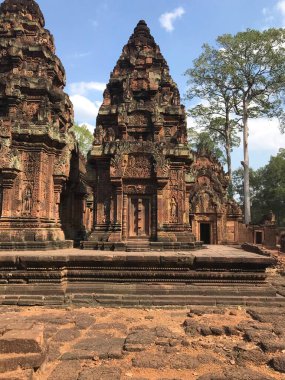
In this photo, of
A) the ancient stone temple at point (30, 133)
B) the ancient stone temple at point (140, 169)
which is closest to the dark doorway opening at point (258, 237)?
the ancient stone temple at point (140, 169)

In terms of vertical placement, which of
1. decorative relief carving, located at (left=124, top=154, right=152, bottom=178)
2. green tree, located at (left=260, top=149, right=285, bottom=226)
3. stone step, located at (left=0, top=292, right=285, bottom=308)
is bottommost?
stone step, located at (left=0, top=292, right=285, bottom=308)

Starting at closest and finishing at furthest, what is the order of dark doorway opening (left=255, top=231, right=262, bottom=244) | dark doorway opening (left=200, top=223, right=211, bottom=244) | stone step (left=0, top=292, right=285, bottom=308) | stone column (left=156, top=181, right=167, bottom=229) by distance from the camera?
stone step (left=0, top=292, right=285, bottom=308) → stone column (left=156, top=181, right=167, bottom=229) → dark doorway opening (left=200, top=223, right=211, bottom=244) → dark doorway opening (left=255, top=231, right=262, bottom=244)

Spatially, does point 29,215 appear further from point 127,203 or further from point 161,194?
point 161,194

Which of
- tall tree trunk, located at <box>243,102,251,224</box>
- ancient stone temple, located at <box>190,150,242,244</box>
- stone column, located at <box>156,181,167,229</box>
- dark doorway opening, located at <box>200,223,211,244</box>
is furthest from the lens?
tall tree trunk, located at <box>243,102,251,224</box>

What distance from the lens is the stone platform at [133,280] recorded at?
262 inches

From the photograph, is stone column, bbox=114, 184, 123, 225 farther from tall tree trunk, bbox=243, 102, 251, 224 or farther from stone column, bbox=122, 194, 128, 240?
tall tree trunk, bbox=243, 102, 251, 224

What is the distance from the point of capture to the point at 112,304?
21.6 ft

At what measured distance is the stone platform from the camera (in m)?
6.66

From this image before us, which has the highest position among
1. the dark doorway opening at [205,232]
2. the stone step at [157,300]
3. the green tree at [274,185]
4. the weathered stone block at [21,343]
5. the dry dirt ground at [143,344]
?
the green tree at [274,185]

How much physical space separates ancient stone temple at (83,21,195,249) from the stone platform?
2.72 meters

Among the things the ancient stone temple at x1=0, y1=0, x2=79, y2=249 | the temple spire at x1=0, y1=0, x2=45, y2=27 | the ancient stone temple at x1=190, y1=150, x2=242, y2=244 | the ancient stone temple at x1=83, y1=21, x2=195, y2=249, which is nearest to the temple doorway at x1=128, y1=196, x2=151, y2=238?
the ancient stone temple at x1=83, y1=21, x2=195, y2=249

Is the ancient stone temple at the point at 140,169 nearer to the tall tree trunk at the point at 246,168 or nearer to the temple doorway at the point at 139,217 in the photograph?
the temple doorway at the point at 139,217

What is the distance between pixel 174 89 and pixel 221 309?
8570mm

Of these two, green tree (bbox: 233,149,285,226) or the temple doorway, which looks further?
green tree (bbox: 233,149,285,226)
